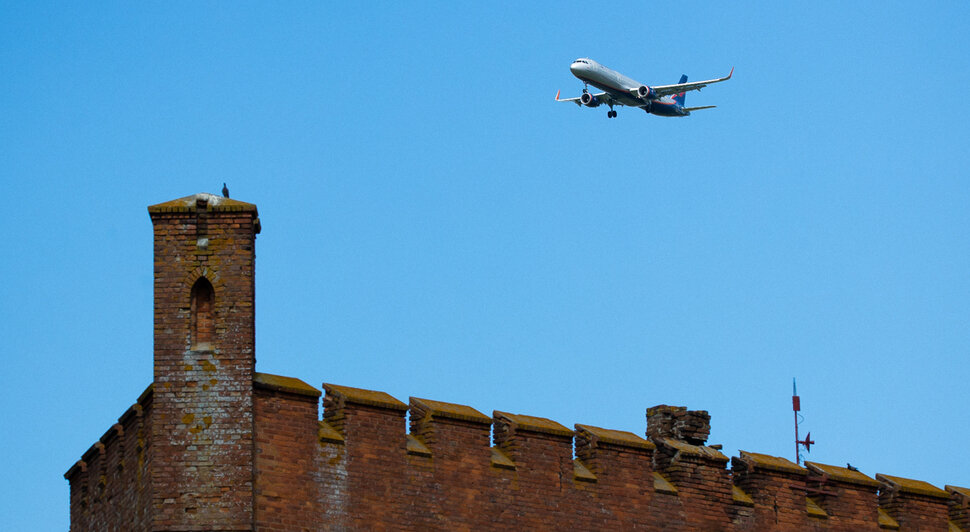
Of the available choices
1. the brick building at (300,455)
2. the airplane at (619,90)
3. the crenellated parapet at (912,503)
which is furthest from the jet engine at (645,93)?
the brick building at (300,455)

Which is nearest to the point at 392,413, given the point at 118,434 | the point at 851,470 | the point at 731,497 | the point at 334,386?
the point at 334,386

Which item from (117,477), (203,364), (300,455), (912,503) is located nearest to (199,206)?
(203,364)

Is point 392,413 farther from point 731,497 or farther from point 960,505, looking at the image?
point 960,505

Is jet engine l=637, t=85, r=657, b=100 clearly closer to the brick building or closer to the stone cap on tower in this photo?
the brick building

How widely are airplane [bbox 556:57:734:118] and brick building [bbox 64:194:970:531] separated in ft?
175

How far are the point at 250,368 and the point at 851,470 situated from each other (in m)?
8.65

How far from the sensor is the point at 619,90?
7175 centimetres

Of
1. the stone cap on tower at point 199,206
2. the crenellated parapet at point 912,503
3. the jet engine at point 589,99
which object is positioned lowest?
the crenellated parapet at point 912,503

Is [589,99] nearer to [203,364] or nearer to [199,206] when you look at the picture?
[199,206]

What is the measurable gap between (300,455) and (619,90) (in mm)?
57972

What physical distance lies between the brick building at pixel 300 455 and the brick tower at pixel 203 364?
0.01 metres

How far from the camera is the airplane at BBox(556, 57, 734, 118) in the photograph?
231 ft

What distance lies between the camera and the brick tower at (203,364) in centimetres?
1471

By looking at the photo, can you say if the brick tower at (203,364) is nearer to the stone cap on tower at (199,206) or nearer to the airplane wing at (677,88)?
the stone cap on tower at (199,206)
